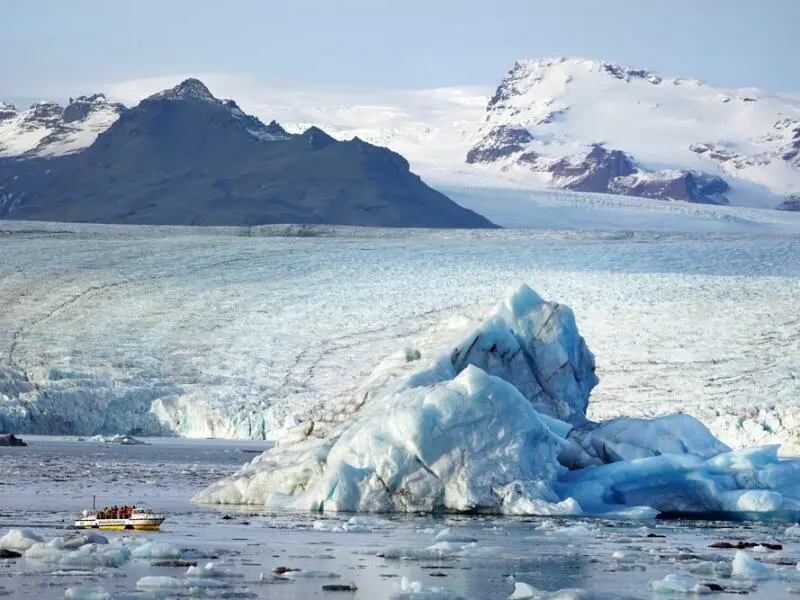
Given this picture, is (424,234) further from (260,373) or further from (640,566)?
(640,566)

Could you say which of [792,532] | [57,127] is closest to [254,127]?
[57,127]

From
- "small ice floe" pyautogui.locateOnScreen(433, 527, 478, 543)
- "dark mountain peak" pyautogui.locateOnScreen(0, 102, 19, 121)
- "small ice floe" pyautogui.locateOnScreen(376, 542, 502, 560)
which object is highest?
"dark mountain peak" pyautogui.locateOnScreen(0, 102, 19, 121)

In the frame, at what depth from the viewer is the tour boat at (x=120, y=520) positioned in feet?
53.0

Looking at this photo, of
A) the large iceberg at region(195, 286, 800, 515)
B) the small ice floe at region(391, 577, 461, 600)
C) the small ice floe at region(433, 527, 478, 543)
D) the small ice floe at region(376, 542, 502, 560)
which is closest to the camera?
the small ice floe at region(391, 577, 461, 600)

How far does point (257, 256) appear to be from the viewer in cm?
4831

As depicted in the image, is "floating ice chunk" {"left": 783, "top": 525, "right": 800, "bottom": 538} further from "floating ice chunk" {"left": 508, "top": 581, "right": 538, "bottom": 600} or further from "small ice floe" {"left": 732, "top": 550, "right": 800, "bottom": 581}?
"floating ice chunk" {"left": 508, "top": 581, "right": 538, "bottom": 600}

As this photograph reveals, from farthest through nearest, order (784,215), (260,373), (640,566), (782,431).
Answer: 1. (784,215)
2. (260,373)
3. (782,431)
4. (640,566)

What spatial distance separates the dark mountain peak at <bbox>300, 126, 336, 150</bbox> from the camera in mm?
135250

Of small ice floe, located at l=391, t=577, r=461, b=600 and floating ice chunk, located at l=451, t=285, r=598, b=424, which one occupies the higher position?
floating ice chunk, located at l=451, t=285, r=598, b=424

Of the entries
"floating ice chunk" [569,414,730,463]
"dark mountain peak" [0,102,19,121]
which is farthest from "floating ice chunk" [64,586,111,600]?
"dark mountain peak" [0,102,19,121]

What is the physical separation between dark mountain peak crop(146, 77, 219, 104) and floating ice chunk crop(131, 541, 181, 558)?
137572mm

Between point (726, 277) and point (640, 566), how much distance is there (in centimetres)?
2920

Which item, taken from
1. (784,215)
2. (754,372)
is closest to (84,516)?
(754,372)

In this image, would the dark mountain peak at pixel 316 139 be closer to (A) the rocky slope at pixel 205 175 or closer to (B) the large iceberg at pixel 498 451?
(A) the rocky slope at pixel 205 175
